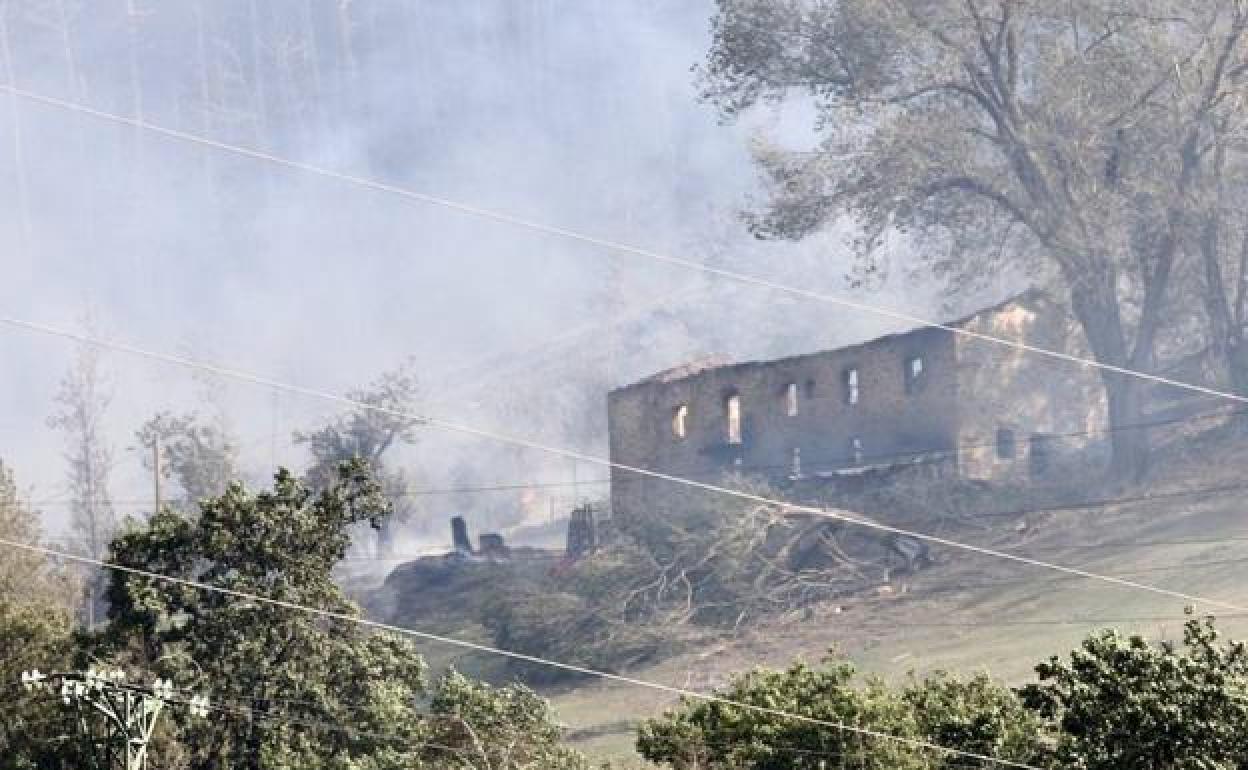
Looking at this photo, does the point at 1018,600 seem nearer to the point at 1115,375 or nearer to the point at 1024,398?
the point at 1115,375

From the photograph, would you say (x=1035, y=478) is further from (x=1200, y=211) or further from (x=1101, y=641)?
(x=1101, y=641)

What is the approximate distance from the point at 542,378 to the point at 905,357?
77282mm

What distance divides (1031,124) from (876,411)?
1111cm

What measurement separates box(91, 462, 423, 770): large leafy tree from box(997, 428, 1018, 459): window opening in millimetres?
37095

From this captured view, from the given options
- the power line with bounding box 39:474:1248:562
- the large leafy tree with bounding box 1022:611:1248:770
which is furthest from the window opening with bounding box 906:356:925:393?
the large leafy tree with bounding box 1022:611:1248:770

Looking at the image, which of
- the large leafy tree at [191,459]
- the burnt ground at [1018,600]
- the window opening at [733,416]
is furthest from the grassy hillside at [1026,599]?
the large leafy tree at [191,459]

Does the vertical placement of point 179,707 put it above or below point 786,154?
below

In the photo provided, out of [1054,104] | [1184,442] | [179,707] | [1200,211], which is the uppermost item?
[1054,104]

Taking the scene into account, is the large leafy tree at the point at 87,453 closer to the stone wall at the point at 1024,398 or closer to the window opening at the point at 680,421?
the window opening at the point at 680,421

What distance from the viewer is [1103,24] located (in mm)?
66688

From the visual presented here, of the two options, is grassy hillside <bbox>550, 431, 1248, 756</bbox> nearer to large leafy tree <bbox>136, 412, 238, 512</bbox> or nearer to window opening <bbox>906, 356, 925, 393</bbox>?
window opening <bbox>906, 356, 925, 393</bbox>

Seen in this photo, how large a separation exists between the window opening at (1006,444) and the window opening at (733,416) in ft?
31.1

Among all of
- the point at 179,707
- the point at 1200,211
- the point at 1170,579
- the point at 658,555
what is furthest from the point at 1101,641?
the point at 1200,211

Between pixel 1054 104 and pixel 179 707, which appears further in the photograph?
pixel 1054 104
